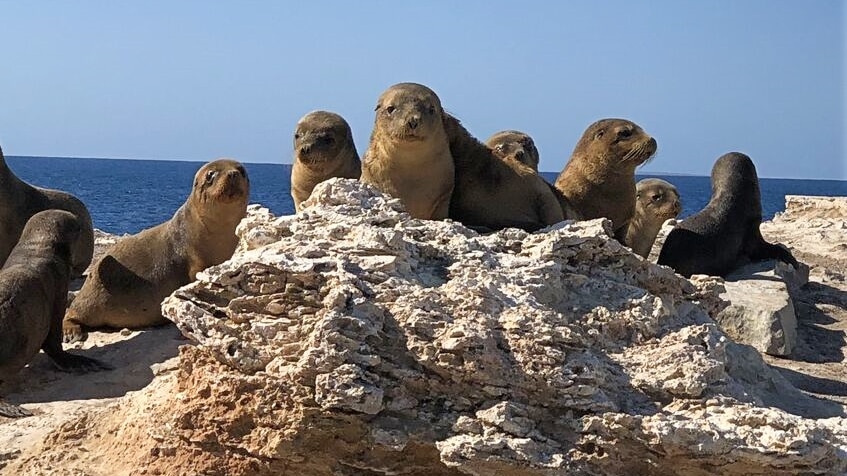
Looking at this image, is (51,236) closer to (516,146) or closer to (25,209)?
(25,209)

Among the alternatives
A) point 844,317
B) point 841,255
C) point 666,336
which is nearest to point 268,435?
point 666,336

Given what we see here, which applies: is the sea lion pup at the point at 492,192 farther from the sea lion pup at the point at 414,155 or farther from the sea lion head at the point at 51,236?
the sea lion head at the point at 51,236

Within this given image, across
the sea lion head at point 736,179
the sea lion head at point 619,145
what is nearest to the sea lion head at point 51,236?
the sea lion head at point 619,145

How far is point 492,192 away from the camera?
601cm

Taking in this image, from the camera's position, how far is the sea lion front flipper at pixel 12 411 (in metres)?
5.31

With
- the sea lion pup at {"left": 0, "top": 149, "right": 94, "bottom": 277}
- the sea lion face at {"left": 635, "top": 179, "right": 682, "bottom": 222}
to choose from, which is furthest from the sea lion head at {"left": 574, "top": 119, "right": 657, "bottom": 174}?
the sea lion pup at {"left": 0, "top": 149, "right": 94, "bottom": 277}

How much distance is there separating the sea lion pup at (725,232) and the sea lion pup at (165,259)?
3515 millimetres

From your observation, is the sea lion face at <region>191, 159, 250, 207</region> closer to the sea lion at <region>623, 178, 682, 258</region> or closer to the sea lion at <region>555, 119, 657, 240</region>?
the sea lion at <region>555, 119, 657, 240</region>

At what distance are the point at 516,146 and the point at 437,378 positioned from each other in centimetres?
496

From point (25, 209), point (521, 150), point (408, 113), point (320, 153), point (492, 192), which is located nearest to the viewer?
point (408, 113)

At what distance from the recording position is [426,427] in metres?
3.32

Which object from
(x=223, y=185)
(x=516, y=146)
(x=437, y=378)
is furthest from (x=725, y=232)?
(x=437, y=378)

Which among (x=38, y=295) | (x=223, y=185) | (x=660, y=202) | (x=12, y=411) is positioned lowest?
(x=12, y=411)

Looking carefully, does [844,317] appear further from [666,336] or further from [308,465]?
[308,465]
